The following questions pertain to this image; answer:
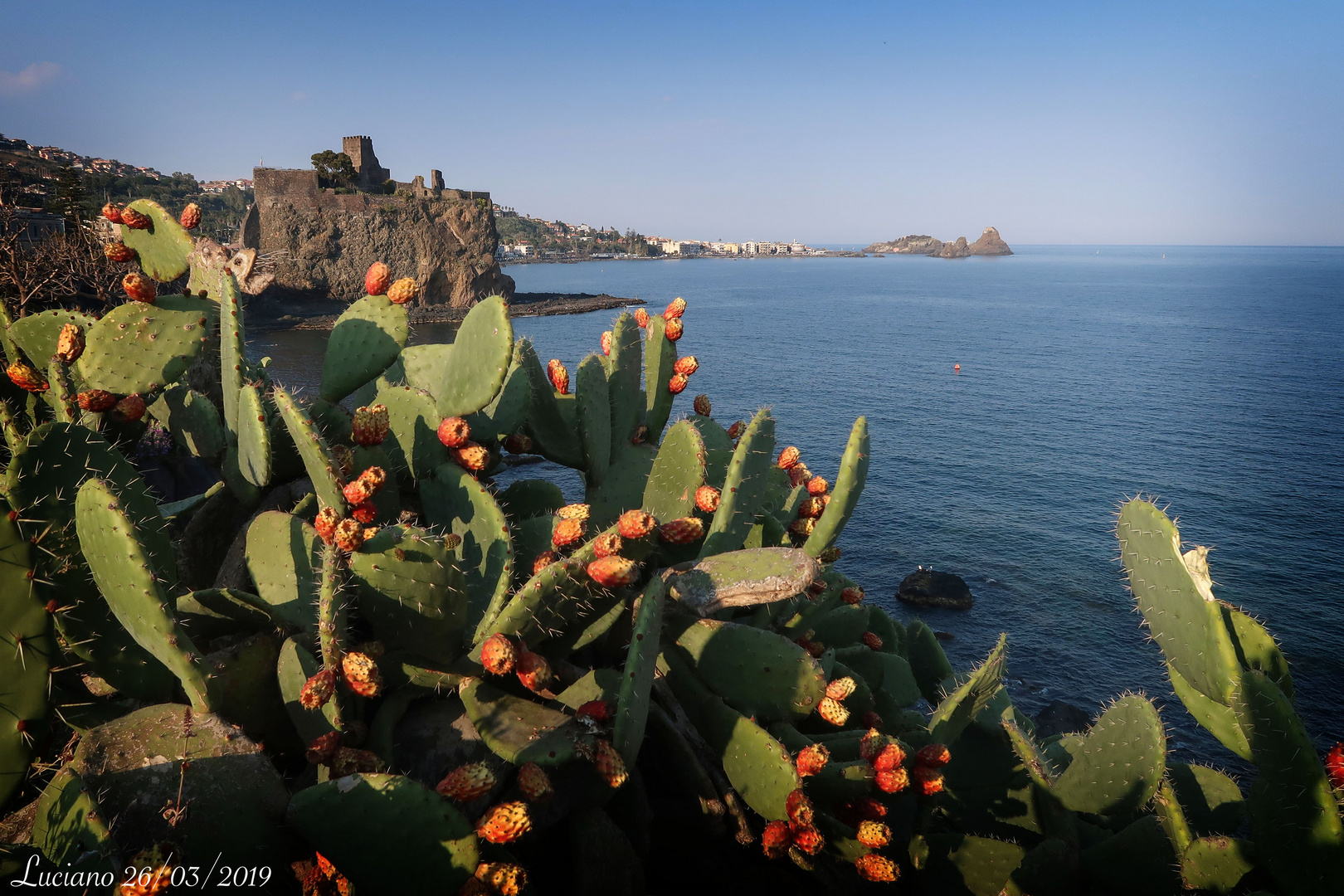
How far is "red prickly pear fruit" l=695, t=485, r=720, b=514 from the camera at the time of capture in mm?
2922

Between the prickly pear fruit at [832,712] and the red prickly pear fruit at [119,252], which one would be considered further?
the red prickly pear fruit at [119,252]

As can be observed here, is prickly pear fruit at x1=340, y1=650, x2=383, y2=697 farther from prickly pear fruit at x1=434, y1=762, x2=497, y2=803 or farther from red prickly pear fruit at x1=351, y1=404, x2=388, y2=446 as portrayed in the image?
red prickly pear fruit at x1=351, y1=404, x2=388, y2=446

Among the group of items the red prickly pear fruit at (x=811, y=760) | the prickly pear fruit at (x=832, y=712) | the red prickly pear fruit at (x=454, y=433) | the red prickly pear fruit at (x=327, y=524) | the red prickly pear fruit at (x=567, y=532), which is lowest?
the red prickly pear fruit at (x=811, y=760)

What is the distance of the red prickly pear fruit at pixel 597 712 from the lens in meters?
2.33

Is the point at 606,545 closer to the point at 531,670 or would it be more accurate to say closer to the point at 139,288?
the point at 531,670

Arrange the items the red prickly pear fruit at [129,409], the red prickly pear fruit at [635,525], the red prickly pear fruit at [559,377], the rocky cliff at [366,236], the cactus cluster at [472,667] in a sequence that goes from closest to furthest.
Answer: the cactus cluster at [472,667] < the red prickly pear fruit at [635,525] < the red prickly pear fruit at [129,409] < the red prickly pear fruit at [559,377] < the rocky cliff at [366,236]

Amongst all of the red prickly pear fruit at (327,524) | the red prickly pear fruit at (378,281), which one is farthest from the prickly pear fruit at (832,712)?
the red prickly pear fruit at (378,281)

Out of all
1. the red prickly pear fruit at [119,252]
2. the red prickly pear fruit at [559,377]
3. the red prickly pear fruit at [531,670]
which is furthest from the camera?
the red prickly pear fruit at [559,377]

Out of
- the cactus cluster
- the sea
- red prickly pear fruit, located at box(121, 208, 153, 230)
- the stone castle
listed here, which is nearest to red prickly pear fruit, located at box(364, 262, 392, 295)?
the cactus cluster

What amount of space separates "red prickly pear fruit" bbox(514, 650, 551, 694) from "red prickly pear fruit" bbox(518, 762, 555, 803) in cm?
23

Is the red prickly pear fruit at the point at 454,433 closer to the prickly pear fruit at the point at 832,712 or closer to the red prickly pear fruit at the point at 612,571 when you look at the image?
the red prickly pear fruit at the point at 612,571

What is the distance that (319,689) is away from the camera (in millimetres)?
1967

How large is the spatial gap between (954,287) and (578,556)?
11367 cm

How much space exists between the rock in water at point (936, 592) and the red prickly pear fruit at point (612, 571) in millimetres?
17478
